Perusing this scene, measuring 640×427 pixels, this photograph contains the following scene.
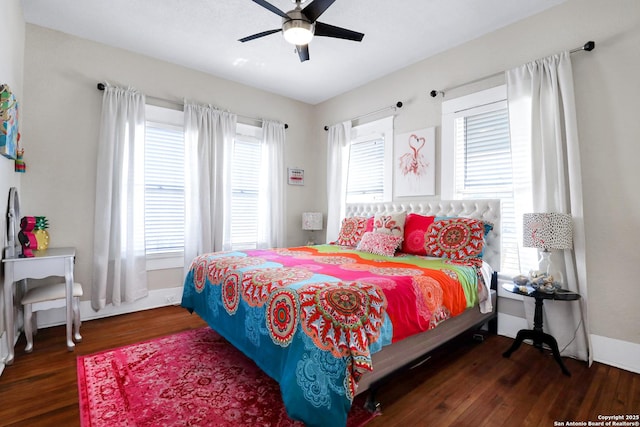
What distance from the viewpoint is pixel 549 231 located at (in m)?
2.29

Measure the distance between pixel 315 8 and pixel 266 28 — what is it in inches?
45.9

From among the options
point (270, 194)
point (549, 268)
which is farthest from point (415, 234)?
point (270, 194)

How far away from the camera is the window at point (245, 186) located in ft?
14.1

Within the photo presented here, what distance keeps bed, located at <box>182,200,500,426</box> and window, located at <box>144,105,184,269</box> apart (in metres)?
1.16

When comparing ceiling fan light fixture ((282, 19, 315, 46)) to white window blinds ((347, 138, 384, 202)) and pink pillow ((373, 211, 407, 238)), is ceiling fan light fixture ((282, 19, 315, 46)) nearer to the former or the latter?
pink pillow ((373, 211, 407, 238))

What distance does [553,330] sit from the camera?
8.32 ft

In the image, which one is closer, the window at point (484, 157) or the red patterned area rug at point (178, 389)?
the red patterned area rug at point (178, 389)

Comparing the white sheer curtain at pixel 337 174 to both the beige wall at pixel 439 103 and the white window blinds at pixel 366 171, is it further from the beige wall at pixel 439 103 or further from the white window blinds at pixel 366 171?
the beige wall at pixel 439 103

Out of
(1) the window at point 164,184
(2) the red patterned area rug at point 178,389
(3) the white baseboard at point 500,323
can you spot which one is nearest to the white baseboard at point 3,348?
(3) the white baseboard at point 500,323

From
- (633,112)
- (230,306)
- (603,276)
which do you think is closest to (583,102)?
(633,112)

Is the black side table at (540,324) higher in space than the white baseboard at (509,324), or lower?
higher

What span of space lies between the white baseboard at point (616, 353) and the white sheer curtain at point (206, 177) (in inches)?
155

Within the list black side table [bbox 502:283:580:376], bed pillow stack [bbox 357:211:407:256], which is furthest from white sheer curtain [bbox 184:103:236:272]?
black side table [bbox 502:283:580:376]

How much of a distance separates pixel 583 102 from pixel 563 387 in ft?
7.28
